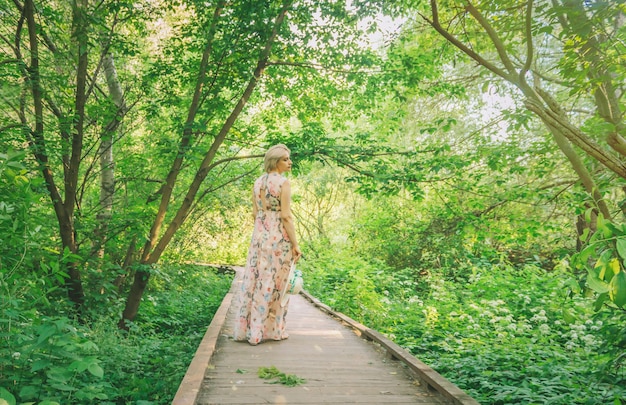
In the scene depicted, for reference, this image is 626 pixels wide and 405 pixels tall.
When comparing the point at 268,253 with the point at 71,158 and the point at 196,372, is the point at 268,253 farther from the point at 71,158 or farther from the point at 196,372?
the point at 71,158

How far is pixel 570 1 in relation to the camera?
4.06 meters

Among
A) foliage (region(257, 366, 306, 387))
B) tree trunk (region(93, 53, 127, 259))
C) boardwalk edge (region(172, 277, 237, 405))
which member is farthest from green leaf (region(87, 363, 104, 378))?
tree trunk (region(93, 53, 127, 259))

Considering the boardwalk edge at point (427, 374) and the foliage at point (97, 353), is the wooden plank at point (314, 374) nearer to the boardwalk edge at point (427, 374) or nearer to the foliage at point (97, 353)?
the boardwalk edge at point (427, 374)

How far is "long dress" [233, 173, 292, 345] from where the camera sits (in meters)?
5.68

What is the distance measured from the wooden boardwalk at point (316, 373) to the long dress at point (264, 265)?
0.98ft

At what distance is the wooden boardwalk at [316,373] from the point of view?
12.5 ft

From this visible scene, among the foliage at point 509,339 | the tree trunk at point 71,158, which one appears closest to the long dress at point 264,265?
the foliage at point 509,339

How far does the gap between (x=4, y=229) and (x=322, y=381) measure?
122 inches

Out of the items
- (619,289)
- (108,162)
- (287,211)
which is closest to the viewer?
(619,289)

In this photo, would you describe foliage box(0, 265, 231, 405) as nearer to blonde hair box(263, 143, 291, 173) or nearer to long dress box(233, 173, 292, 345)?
long dress box(233, 173, 292, 345)

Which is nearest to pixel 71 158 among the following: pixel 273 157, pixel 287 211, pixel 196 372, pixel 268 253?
pixel 273 157

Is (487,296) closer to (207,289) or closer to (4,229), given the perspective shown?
(207,289)

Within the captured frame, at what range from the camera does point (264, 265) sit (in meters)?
5.73

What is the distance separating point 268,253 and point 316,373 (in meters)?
1.71
